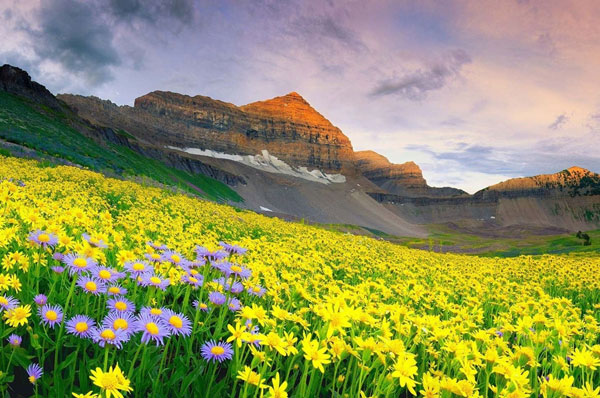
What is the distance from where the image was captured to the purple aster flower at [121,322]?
2082 millimetres

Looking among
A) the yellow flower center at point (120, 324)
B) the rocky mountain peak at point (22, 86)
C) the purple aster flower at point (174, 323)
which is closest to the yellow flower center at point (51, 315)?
the yellow flower center at point (120, 324)

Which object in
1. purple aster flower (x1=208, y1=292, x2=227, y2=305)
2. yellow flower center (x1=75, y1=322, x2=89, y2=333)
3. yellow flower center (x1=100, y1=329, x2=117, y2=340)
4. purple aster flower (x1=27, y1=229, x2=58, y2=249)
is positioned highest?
purple aster flower (x1=27, y1=229, x2=58, y2=249)

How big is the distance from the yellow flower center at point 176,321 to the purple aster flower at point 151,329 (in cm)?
4

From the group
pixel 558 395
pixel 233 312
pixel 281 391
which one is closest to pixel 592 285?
pixel 558 395

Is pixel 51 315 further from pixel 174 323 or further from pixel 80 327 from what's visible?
pixel 174 323

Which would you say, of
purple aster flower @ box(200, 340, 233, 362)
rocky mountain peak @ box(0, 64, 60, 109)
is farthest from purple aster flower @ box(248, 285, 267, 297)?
rocky mountain peak @ box(0, 64, 60, 109)

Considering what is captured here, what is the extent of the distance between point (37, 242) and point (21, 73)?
12309 cm

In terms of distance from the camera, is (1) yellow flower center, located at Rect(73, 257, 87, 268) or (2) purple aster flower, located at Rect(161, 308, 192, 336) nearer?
(2) purple aster flower, located at Rect(161, 308, 192, 336)

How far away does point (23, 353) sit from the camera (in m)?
2.23

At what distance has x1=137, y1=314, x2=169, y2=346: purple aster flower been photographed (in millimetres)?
2055

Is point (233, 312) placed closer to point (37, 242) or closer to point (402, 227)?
point (37, 242)

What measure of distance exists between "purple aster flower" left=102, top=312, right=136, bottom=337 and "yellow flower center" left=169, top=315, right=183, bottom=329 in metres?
0.21

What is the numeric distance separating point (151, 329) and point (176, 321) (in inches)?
7.4

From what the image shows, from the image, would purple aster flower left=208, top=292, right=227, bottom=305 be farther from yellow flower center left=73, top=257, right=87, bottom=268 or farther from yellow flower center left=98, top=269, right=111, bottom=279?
yellow flower center left=73, top=257, right=87, bottom=268
